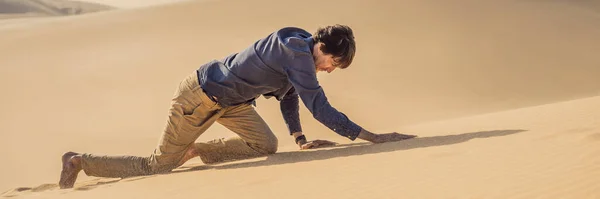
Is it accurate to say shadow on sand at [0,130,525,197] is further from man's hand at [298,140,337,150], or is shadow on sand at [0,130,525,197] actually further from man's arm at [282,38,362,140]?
man's arm at [282,38,362,140]

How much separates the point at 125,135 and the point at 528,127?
4900mm

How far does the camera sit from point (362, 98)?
9.59 metres

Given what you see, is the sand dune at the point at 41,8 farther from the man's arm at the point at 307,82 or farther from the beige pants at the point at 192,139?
the man's arm at the point at 307,82

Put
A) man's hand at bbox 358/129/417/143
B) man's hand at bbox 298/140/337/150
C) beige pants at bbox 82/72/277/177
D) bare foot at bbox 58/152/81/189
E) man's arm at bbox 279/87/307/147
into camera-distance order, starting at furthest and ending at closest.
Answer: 1. man's hand at bbox 298/140/337/150
2. man's arm at bbox 279/87/307/147
3. bare foot at bbox 58/152/81/189
4. beige pants at bbox 82/72/277/177
5. man's hand at bbox 358/129/417/143

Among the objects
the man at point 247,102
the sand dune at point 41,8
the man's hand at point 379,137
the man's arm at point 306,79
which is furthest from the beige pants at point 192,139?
the sand dune at point 41,8

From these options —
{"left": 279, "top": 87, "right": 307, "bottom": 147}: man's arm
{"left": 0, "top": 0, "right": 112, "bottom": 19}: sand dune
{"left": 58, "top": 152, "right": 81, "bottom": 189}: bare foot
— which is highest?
{"left": 0, "top": 0, "right": 112, "bottom": 19}: sand dune

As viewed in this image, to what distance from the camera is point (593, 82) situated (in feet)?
34.4

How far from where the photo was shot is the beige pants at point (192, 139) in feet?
14.9

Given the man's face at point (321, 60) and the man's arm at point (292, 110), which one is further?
the man's arm at point (292, 110)

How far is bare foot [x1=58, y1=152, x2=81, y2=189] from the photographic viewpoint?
470 centimetres

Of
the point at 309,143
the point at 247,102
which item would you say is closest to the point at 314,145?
the point at 309,143

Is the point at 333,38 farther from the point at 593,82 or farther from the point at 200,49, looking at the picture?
the point at 200,49

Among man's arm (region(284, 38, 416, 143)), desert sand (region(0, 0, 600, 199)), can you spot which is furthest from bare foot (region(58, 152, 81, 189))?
man's arm (region(284, 38, 416, 143))

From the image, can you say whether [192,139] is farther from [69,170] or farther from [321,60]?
[321,60]
